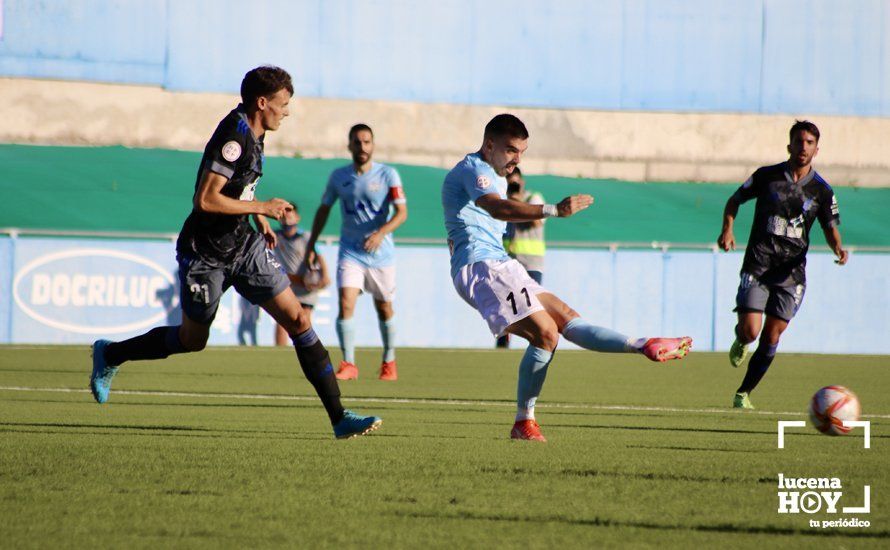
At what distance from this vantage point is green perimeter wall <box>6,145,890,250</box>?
66.9ft

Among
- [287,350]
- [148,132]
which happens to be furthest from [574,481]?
[148,132]

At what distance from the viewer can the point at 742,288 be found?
10.5 m

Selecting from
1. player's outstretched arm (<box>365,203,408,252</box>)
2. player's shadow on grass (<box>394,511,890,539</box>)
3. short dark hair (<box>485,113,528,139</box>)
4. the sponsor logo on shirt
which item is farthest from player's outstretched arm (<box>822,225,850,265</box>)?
player's shadow on grass (<box>394,511,890,539</box>)

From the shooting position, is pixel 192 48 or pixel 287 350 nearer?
pixel 287 350

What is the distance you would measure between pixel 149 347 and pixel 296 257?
36.3 ft

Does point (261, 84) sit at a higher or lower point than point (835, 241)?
higher

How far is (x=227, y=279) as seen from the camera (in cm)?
719

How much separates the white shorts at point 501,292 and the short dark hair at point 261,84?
1.46 meters

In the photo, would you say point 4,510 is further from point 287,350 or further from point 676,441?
point 287,350

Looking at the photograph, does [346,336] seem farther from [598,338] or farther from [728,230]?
[598,338]

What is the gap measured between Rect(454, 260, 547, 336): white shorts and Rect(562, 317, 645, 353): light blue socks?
234 millimetres

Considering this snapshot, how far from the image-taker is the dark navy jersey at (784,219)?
10336 mm

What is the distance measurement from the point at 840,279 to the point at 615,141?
8.14m

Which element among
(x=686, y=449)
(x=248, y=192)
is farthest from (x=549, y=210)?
(x=248, y=192)
